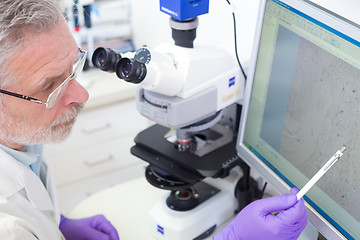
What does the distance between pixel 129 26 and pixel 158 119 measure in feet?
4.13

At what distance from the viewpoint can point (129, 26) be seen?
2.26 m

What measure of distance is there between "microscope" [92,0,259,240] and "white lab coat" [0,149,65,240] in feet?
0.87

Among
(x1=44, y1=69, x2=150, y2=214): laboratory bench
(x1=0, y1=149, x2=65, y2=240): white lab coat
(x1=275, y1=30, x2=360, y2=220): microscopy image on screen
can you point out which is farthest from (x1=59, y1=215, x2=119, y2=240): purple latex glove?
(x1=44, y1=69, x2=150, y2=214): laboratory bench

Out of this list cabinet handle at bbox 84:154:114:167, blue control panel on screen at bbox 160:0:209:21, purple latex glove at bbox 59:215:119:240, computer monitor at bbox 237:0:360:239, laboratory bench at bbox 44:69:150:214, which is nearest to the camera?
computer monitor at bbox 237:0:360:239

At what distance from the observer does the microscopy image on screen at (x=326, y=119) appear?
32.6 inches

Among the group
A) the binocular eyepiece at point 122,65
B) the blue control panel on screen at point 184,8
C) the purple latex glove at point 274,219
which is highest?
the blue control panel on screen at point 184,8

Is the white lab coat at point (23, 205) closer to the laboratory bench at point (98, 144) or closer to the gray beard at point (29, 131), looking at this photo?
the gray beard at point (29, 131)

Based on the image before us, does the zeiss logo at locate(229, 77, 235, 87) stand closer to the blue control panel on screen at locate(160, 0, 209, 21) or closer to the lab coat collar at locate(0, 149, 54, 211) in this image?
the blue control panel on screen at locate(160, 0, 209, 21)

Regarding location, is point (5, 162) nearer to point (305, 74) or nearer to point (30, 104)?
point (30, 104)

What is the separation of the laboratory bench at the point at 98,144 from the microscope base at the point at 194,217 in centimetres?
88

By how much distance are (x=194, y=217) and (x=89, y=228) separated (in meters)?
0.32

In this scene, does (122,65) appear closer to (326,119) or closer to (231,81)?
(231,81)

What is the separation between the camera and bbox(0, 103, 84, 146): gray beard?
1.02 meters

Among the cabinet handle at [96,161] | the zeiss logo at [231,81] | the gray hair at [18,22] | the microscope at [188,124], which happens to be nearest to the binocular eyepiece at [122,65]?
the microscope at [188,124]
